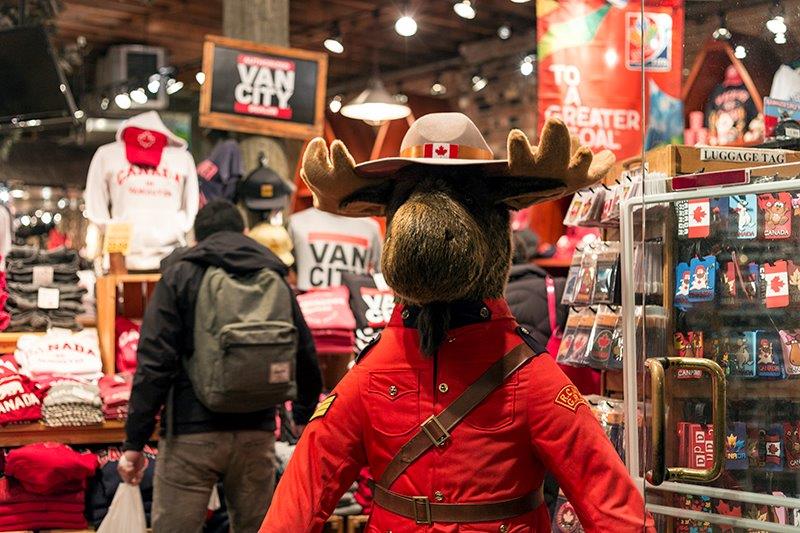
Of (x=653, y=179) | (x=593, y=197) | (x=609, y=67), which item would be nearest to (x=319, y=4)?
(x=609, y=67)

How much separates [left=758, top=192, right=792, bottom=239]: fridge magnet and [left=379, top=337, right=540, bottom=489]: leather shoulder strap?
639mm

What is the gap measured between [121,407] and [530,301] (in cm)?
178

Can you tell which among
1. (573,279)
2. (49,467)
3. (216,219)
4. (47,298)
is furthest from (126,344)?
(573,279)

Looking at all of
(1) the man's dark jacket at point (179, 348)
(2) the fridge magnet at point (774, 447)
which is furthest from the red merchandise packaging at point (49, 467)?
(2) the fridge magnet at point (774, 447)

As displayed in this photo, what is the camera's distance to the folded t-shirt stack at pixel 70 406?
4242 mm

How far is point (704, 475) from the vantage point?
2322mm

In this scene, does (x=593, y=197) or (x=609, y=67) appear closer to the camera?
(x=593, y=197)

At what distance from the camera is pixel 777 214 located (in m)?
2.35

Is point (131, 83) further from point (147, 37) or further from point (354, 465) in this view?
point (354, 465)

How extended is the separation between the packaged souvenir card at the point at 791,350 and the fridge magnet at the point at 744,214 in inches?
9.2

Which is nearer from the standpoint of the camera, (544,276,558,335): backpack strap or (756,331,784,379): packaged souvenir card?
(756,331,784,379): packaged souvenir card

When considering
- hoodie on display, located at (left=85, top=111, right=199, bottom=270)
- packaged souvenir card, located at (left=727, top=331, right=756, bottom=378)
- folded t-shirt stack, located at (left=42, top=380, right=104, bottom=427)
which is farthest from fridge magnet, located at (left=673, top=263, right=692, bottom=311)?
hoodie on display, located at (left=85, top=111, right=199, bottom=270)

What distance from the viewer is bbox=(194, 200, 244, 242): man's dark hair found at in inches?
152

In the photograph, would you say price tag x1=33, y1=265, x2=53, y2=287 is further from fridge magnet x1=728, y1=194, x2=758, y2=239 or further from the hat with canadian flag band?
fridge magnet x1=728, y1=194, x2=758, y2=239
